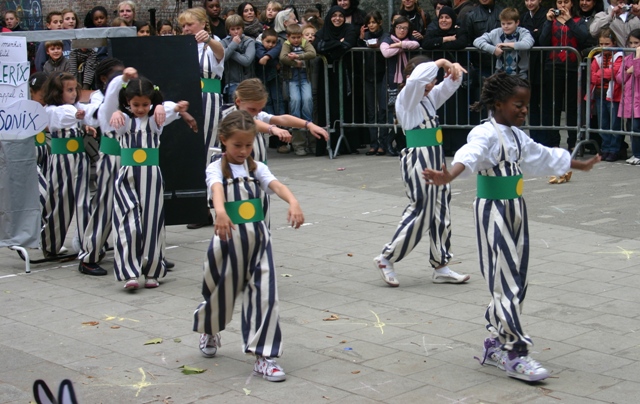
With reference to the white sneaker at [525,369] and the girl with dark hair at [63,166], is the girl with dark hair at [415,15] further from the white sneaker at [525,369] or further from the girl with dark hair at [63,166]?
the white sneaker at [525,369]

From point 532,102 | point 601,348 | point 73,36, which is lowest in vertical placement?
point 601,348

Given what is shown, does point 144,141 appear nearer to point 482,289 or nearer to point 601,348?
point 482,289

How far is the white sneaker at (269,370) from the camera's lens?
561 cm

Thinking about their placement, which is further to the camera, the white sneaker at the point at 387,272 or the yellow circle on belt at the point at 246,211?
the white sneaker at the point at 387,272

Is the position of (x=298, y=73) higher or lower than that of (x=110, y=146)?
higher

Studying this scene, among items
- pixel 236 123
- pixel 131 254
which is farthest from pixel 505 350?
pixel 131 254

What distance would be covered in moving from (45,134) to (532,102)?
6708mm

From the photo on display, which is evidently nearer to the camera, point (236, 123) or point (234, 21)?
point (236, 123)

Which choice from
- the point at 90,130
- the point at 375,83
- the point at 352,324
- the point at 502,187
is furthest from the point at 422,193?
the point at 375,83

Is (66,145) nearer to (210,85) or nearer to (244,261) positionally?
(210,85)

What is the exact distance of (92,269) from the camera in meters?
8.43

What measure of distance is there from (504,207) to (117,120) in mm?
3283

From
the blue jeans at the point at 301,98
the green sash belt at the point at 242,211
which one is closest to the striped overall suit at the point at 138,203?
the green sash belt at the point at 242,211

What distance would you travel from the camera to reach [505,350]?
5.58 metres
